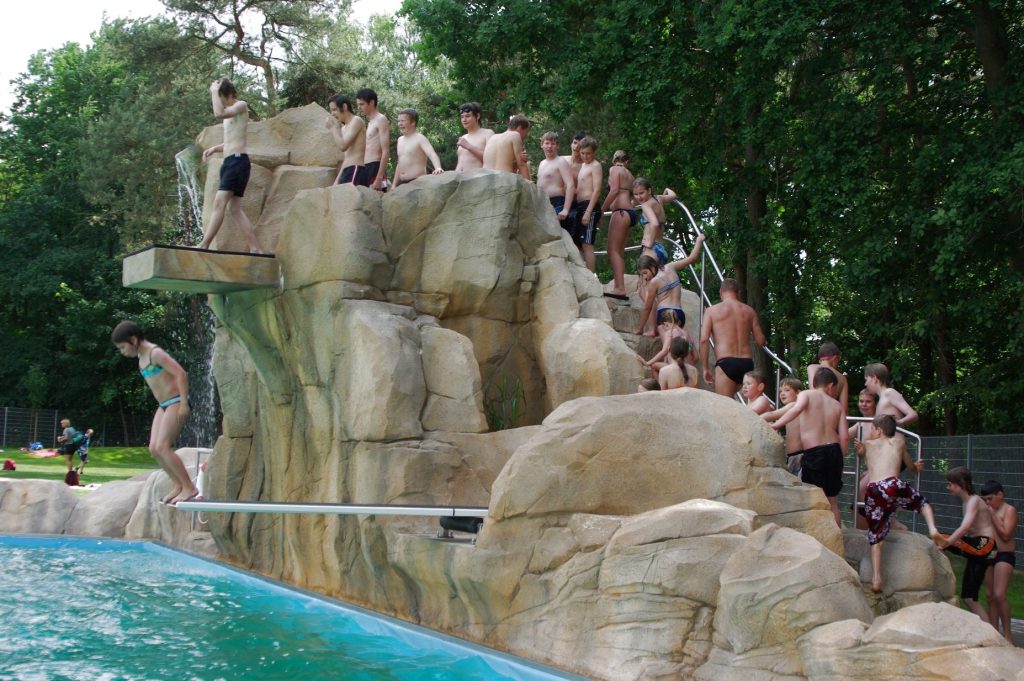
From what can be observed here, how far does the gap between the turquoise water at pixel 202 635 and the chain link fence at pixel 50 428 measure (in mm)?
26559

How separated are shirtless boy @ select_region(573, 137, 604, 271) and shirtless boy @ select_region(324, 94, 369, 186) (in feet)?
8.63

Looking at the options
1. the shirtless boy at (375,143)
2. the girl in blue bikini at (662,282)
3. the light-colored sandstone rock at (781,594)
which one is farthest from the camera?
the shirtless boy at (375,143)

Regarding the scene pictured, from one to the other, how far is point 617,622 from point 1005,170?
31.8 feet

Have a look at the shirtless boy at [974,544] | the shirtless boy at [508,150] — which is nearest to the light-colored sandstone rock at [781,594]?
the shirtless boy at [974,544]

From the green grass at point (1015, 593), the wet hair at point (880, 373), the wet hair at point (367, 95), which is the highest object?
the wet hair at point (367, 95)

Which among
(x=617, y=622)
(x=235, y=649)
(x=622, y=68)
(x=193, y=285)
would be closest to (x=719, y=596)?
(x=617, y=622)

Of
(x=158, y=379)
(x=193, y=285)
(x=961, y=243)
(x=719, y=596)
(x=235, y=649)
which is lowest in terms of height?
(x=235, y=649)

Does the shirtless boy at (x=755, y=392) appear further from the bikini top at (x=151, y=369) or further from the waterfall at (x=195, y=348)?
the waterfall at (x=195, y=348)

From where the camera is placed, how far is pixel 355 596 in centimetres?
1094

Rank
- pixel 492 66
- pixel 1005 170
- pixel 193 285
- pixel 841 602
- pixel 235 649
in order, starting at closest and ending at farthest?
pixel 841 602 → pixel 235 649 → pixel 193 285 → pixel 1005 170 → pixel 492 66

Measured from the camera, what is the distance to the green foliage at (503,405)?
12.0 m

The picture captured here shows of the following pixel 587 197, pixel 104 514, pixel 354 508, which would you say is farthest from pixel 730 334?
pixel 104 514

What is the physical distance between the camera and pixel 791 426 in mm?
9531

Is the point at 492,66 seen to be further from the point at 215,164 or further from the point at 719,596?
the point at 719,596
